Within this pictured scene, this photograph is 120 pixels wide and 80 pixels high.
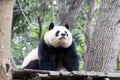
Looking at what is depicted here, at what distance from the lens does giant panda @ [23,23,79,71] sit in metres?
6.14

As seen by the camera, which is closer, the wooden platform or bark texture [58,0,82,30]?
the wooden platform

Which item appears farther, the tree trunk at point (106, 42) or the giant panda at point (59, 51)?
the tree trunk at point (106, 42)

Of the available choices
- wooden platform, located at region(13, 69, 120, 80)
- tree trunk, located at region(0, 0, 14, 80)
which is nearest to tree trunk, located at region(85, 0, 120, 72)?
wooden platform, located at region(13, 69, 120, 80)

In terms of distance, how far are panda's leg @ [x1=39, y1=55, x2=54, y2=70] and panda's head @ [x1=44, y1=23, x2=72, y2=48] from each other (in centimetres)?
30

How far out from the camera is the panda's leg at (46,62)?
599 cm

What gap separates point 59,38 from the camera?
6.25 m

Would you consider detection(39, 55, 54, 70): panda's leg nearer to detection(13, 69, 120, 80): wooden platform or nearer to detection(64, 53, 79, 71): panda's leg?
detection(64, 53, 79, 71): panda's leg

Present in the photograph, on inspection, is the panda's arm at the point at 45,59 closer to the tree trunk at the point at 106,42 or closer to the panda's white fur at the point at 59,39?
the panda's white fur at the point at 59,39

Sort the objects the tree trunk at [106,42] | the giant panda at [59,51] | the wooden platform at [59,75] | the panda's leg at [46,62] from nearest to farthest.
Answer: the wooden platform at [59,75]
the panda's leg at [46,62]
the giant panda at [59,51]
the tree trunk at [106,42]

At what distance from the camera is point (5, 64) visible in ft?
13.2

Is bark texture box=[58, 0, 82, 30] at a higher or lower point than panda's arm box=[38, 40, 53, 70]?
higher

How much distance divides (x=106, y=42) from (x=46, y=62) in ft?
3.69

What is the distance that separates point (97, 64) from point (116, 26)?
0.74m

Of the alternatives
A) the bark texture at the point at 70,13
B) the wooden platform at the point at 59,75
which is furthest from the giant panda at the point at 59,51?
the wooden platform at the point at 59,75
